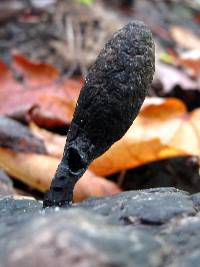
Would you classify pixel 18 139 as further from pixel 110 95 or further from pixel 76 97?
pixel 110 95

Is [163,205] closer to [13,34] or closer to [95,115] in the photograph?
[95,115]

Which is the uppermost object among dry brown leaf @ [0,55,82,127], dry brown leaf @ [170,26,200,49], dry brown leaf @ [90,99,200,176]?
dry brown leaf @ [90,99,200,176]

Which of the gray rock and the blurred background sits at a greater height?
the gray rock

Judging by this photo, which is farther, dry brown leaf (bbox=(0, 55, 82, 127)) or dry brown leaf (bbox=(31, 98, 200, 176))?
dry brown leaf (bbox=(0, 55, 82, 127))

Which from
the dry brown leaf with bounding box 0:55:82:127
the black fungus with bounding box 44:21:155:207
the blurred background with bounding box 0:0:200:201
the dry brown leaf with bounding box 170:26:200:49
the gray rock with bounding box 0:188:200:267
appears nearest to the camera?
the gray rock with bounding box 0:188:200:267

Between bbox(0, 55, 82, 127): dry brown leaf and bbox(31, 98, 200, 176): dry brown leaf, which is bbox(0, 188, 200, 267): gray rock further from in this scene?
bbox(0, 55, 82, 127): dry brown leaf

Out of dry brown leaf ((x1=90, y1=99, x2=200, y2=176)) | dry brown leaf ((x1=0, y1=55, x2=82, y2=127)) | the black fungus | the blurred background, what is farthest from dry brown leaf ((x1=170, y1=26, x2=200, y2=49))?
the black fungus

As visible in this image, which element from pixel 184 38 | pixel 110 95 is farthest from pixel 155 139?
pixel 184 38

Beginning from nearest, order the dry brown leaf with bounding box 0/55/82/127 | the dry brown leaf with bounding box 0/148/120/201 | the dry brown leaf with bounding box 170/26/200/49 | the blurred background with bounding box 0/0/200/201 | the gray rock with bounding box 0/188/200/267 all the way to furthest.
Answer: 1. the gray rock with bounding box 0/188/200/267
2. the dry brown leaf with bounding box 0/148/120/201
3. the blurred background with bounding box 0/0/200/201
4. the dry brown leaf with bounding box 0/55/82/127
5. the dry brown leaf with bounding box 170/26/200/49
